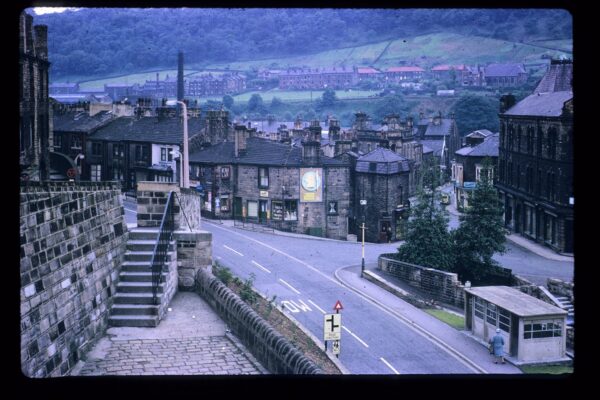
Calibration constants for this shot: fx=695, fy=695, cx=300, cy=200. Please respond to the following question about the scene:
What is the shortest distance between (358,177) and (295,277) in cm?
1440

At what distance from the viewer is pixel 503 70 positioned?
109 meters

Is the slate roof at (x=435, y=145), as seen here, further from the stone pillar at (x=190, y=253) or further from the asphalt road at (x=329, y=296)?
the stone pillar at (x=190, y=253)

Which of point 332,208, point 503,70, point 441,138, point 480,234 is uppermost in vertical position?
point 503,70

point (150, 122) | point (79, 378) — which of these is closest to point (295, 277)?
point (150, 122)

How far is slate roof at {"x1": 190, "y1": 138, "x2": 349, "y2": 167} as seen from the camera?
42.5 metres

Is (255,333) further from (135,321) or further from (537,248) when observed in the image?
(537,248)

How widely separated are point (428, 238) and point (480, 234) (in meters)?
2.29

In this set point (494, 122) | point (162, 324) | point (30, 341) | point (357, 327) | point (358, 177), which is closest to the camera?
point (30, 341)

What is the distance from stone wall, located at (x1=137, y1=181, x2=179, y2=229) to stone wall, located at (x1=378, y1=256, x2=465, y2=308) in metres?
18.4

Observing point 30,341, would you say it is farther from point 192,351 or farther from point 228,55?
point 228,55

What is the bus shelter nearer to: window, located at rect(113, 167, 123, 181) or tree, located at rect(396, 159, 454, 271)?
tree, located at rect(396, 159, 454, 271)

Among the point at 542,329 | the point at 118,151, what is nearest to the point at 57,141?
the point at 118,151

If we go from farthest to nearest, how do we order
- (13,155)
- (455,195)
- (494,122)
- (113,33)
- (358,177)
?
1. (494,122)
2. (113,33)
3. (455,195)
4. (358,177)
5. (13,155)

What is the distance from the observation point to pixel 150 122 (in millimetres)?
45344
